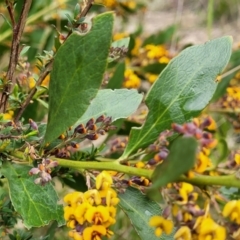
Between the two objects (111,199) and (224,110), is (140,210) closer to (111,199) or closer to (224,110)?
(111,199)

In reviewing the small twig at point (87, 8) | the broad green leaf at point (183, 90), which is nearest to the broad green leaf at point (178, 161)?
the broad green leaf at point (183, 90)

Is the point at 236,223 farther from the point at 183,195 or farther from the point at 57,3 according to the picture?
the point at 57,3

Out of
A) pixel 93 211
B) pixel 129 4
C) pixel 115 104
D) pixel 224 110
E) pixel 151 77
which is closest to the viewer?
pixel 93 211

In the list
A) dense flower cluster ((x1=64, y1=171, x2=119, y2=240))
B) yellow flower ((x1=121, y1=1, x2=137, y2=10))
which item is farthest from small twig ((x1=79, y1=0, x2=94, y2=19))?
yellow flower ((x1=121, y1=1, x2=137, y2=10))

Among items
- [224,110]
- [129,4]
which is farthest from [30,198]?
[129,4]

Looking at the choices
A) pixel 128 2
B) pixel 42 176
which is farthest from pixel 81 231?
pixel 128 2

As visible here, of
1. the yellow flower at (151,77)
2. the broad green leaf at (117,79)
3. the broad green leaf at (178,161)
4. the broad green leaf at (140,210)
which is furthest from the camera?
the yellow flower at (151,77)

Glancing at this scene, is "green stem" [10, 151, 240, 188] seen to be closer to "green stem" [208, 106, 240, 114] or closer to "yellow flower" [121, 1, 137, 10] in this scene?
"green stem" [208, 106, 240, 114]

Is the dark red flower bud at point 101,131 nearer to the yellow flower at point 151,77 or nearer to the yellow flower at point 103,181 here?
the yellow flower at point 103,181
